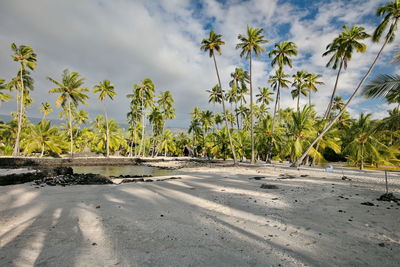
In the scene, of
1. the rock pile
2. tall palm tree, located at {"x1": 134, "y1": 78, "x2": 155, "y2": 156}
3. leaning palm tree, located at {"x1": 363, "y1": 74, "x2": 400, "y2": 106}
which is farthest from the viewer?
tall palm tree, located at {"x1": 134, "y1": 78, "x2": 155, "y2": 156}

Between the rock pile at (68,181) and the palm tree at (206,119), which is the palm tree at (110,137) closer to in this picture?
the palm tree at (206,119)

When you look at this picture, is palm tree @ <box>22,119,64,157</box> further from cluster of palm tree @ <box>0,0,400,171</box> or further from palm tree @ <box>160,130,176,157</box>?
palm tree @ <box>160,130,176,157</box>

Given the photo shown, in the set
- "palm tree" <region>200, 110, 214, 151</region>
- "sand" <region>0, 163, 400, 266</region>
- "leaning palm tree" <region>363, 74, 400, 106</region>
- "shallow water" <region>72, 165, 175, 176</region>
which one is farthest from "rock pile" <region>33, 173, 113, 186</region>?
"palm tree" <region>200, 110, 214, 151</region>

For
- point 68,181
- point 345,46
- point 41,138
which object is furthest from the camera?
point 41,138

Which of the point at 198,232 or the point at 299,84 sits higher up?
the point at 299,84

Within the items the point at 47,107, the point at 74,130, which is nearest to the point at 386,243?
the point at 74,130

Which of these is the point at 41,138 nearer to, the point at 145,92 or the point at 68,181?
the point at 145,92

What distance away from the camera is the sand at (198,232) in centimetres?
311

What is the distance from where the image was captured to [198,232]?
4.18 metres

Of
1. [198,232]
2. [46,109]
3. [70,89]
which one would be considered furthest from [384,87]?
[46,109]

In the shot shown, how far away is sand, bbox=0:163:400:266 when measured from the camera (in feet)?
10.2

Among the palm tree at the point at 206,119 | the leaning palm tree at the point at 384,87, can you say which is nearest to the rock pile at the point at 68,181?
the leaning palm tree at the point at 384,87

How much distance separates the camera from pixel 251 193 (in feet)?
26.4

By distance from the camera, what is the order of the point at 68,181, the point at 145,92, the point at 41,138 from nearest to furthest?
1. the point at 68,181
2. the point at 41,138
3. the point at 145,92
